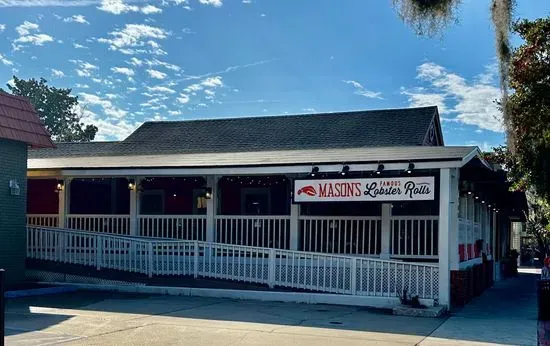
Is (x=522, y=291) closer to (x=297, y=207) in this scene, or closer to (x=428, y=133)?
(x=428, y=133)

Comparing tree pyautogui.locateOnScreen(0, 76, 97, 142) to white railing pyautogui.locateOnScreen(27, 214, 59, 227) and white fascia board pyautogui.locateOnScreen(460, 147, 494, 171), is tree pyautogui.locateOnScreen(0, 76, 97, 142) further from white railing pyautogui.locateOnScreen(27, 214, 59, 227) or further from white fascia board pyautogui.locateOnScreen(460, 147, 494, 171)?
white fascia board pyautogui.locateOnScreen(460, 147, 494, 171)

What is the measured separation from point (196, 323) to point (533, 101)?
28.3 feet

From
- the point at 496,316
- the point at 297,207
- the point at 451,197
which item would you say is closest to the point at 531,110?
the point at 451,197

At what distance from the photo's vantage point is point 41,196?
21078 mm

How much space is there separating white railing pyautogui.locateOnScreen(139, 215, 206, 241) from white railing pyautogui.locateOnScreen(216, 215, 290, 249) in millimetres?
599

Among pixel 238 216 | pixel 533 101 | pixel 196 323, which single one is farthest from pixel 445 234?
pixel 196 323

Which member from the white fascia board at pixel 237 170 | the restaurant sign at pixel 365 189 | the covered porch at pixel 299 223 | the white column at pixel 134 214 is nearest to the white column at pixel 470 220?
the covered porch at pixel 299 223

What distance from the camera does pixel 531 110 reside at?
13.6 m

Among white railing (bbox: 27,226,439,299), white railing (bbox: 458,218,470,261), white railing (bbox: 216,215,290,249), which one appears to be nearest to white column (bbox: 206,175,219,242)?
white railing (bbox: 216,215,290,249)

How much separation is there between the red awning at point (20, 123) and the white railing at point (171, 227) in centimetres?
334

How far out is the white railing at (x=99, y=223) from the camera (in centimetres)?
1742

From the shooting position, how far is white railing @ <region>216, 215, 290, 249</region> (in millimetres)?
15969

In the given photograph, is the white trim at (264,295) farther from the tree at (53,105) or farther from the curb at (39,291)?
the tree at (53,105)

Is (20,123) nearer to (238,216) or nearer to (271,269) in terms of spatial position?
(238,216)
